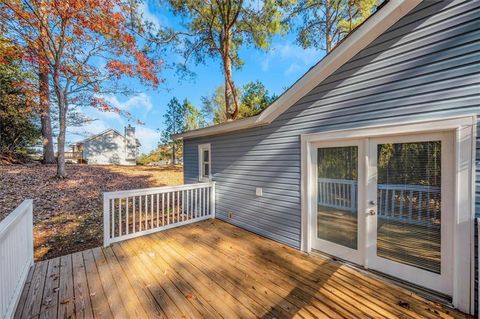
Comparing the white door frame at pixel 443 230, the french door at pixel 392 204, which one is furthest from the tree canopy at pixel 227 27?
the white door frame at pixel 443 230

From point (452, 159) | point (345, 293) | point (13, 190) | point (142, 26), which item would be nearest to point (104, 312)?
point (345, 293)

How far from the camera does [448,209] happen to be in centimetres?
237

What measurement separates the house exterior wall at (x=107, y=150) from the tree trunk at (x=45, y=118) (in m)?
11.6

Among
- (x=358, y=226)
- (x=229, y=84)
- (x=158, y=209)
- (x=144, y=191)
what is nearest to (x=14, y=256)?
(x=144, y=191)

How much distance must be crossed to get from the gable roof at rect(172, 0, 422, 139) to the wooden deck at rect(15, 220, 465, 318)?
252 cm

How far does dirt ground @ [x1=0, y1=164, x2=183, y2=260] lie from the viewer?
459 centimetres

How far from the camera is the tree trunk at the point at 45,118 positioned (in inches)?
403

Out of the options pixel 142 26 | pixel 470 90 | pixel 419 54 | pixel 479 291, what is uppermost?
pixel 142 26

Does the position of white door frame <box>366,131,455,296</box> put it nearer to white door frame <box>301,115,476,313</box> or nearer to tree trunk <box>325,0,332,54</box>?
white door frame <box>301,115,476,313</box>

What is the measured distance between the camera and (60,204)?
22.2 ft

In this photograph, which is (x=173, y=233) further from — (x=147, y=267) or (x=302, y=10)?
(x=302, y=10)

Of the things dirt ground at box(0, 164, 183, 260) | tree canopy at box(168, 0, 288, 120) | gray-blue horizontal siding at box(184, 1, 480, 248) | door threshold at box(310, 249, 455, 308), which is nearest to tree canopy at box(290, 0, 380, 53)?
tree canopy at box(168, 0, 288, 120)

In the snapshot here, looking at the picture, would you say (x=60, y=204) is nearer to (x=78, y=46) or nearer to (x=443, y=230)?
(x=78, y=46)

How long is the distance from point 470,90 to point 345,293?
263 cm
